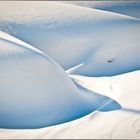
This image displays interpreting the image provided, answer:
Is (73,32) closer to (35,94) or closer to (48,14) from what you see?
(48,14)

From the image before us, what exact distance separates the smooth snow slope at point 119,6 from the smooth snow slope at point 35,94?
505 centimetres

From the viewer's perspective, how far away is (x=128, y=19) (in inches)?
345

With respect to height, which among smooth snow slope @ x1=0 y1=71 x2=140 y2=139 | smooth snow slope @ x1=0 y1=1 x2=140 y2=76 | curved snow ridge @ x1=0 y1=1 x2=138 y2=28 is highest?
curved snow ridge @ x1=0 y1=1 x2=138 y2=28

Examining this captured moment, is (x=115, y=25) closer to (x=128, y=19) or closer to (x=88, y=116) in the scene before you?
(x=128, y=19)

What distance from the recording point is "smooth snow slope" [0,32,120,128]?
5.16m

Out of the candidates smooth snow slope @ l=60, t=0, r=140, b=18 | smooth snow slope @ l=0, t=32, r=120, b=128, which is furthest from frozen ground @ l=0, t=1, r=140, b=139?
smooth snow slope @ l=60, t=0, r=140, b=18

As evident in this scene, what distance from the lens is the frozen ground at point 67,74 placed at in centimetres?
500

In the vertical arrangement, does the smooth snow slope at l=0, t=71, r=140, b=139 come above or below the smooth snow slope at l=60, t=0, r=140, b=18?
below

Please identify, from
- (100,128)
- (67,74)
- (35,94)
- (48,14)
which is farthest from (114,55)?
(100,128)

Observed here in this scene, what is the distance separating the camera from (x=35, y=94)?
5.38 meters

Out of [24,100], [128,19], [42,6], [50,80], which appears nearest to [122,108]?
[50,80]

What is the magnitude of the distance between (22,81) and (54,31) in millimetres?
3007

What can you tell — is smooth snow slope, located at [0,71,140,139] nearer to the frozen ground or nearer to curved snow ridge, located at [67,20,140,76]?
the frozen ground

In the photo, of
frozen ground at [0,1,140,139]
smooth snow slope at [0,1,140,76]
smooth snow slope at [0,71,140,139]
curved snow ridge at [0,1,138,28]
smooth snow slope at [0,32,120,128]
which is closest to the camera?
smooth snow slope at [0,71,140,139]
